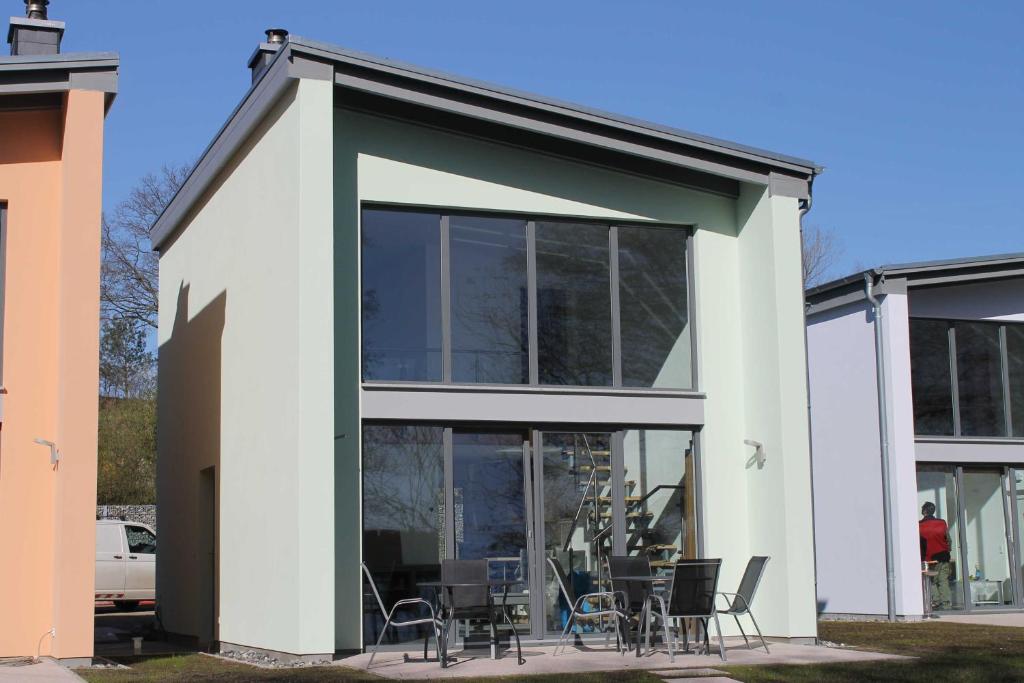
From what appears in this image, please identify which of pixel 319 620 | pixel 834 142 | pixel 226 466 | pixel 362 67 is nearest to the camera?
pixel 319 620

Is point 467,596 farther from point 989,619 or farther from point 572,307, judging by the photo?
point 989,619

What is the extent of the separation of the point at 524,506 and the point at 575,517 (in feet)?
1.89

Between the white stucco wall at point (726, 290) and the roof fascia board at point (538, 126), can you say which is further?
the white stucco wall at point (726, 290)

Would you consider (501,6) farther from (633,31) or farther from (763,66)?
(763,66)

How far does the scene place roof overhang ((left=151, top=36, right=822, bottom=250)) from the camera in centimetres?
1152

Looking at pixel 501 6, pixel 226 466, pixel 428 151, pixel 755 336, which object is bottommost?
pixel 226 466

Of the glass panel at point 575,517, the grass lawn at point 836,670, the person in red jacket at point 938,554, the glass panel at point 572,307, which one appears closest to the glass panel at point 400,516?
the glass panel at point 575,517

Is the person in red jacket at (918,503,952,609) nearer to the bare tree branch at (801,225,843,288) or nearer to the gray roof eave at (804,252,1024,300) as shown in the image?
the gray roof eave at (804,252,1024,300)

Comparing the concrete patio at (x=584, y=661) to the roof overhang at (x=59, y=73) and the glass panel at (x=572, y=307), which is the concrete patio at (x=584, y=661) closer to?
the glass panel at (x=572, y=307)

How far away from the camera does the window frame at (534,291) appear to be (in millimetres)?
12305

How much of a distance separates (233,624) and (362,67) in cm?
595

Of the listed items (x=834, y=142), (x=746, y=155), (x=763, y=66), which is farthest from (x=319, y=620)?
(x=834, y=142)

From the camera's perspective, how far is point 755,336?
13.3m

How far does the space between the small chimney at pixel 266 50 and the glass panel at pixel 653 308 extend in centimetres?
483
